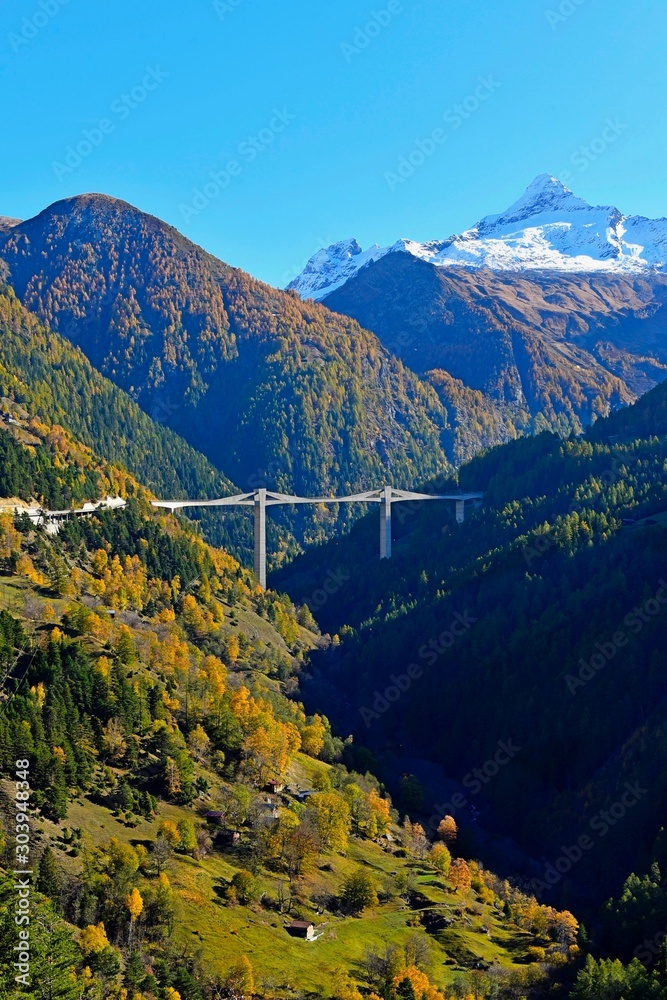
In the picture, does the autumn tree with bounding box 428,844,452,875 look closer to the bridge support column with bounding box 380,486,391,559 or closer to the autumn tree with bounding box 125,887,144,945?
the autumn tree with bounding box 125,887,144,945

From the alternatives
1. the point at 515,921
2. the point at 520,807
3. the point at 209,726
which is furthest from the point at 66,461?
the point at 515,921

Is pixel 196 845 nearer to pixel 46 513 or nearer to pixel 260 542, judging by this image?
pixel 46 513

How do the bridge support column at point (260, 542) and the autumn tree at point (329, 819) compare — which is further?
the bridge support column at point (260, 542)

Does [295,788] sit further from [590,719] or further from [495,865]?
[590,719]

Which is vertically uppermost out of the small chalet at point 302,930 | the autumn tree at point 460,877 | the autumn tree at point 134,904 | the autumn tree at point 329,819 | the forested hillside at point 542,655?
the forested hillside at point 542,655

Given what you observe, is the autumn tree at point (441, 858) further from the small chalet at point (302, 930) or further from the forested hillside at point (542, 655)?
the small chalet at point (302, 930)

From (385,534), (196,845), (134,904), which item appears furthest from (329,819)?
(385,534)

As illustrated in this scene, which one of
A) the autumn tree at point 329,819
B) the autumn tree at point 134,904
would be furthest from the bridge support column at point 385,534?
the autumn tree at point 134,904
